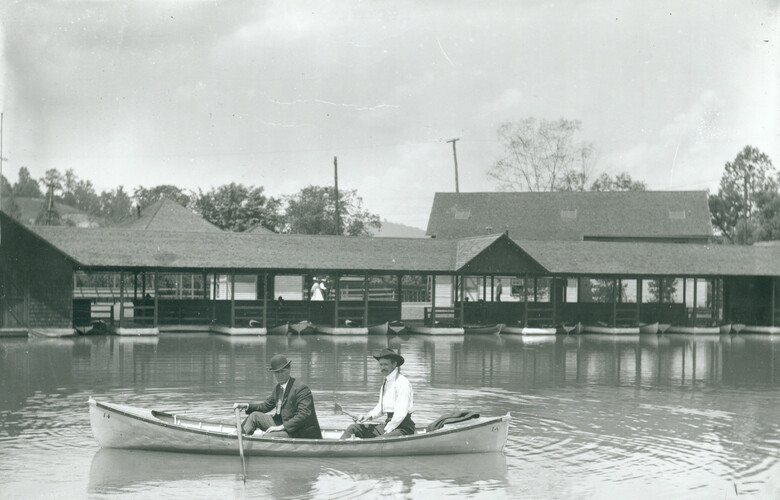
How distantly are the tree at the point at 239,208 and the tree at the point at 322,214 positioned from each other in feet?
7.05

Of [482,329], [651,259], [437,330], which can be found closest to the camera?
[437,330]

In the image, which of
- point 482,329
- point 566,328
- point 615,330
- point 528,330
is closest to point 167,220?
point 482,329

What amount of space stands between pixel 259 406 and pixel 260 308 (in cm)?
A: 2436

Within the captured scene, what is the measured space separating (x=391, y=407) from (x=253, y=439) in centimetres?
185

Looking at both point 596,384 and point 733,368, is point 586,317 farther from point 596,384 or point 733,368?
point 596,384

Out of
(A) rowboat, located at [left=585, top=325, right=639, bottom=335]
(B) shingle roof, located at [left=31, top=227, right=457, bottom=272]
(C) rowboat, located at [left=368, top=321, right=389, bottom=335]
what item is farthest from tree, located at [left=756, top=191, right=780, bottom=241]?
(C) rowboat, located at [left=368, top=321, right=389, bottom=335]

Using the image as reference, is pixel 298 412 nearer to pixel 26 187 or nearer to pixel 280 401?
pixel 280 401

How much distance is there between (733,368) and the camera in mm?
26469

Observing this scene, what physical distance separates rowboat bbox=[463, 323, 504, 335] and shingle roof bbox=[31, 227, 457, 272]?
2.62 m

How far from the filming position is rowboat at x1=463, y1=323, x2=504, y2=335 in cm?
4006

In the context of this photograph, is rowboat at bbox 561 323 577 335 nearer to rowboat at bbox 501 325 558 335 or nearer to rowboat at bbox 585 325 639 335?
rowboat at bbox 501 325 558 335

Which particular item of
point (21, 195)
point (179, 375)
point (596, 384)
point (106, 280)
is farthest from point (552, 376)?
point (21, 195)

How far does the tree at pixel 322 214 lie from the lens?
6925cm

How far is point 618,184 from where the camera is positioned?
8106 centimetres
